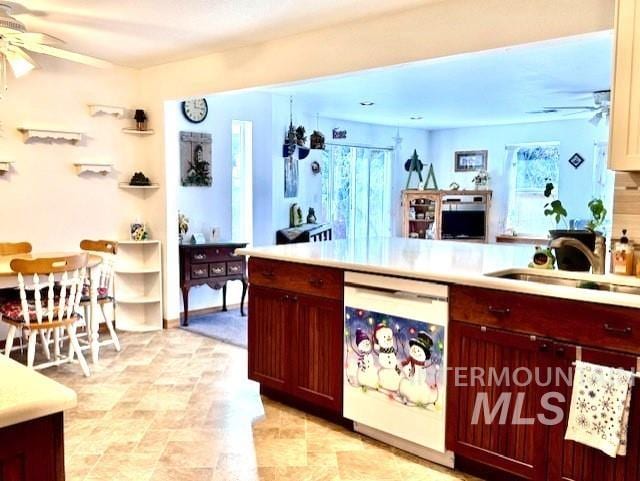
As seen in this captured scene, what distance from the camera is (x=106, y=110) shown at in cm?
485

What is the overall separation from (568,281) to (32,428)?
7.42 feet

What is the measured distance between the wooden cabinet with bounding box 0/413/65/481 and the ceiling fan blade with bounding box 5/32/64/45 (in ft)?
7.94

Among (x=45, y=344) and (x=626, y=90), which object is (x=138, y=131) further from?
(x=626, y=90)

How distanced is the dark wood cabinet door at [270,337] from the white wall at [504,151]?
21.0 feet

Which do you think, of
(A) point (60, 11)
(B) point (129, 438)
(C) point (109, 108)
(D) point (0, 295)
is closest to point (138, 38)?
(A) point (60, 11)

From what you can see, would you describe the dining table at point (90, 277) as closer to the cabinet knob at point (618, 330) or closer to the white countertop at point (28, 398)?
the white countertop at point (28, 398)

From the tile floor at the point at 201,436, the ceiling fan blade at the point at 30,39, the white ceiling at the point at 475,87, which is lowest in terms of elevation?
the tile floor at the point at 201,436

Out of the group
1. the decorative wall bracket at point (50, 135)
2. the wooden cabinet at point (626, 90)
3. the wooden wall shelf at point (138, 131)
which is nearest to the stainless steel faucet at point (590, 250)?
the wooden cabinet at point (626, 90)

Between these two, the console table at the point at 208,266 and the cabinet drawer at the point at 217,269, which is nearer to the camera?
the console table at the point at 208,266

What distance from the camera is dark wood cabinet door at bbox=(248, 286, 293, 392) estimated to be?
3221 millimetres

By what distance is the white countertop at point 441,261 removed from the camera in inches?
85.0

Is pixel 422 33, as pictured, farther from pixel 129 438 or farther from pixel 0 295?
pixel 0 295

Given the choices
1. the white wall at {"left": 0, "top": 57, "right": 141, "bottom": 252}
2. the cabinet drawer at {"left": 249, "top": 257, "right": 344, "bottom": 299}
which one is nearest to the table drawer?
the white wall at {"left": 0, "top": 57, "right": 141, "bottom": 252}

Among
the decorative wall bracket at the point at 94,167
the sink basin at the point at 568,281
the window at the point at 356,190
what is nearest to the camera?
the sink basin at the point at 568,281
